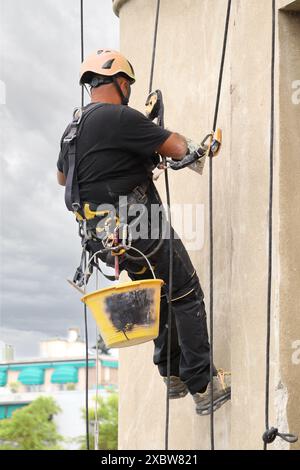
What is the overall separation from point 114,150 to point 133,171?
169 millimetres

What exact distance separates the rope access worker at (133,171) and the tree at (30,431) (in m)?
38.9

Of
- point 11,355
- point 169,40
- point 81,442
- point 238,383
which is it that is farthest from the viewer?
point 11,355

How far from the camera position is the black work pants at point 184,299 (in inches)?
194

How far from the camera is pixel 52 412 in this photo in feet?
162

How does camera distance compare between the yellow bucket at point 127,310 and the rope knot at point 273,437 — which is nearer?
the yellow bucket at point 127,310

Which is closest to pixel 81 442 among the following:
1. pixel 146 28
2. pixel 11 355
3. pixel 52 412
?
pixel 52 412

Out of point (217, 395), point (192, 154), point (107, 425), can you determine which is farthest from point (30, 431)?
point (192, 154)

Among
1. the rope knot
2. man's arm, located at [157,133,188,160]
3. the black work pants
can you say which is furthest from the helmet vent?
the rope knot

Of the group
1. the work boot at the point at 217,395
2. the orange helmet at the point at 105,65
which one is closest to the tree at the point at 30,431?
the work boot at the point at 217,395

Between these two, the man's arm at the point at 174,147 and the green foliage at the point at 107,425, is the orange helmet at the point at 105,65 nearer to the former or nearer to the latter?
the man's arm at the point at 174,147

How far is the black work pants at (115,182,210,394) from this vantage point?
194 inches

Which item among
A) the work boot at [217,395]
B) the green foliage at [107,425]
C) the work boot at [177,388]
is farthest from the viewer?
the green foliage at [107,425]

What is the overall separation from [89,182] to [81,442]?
143 ft
